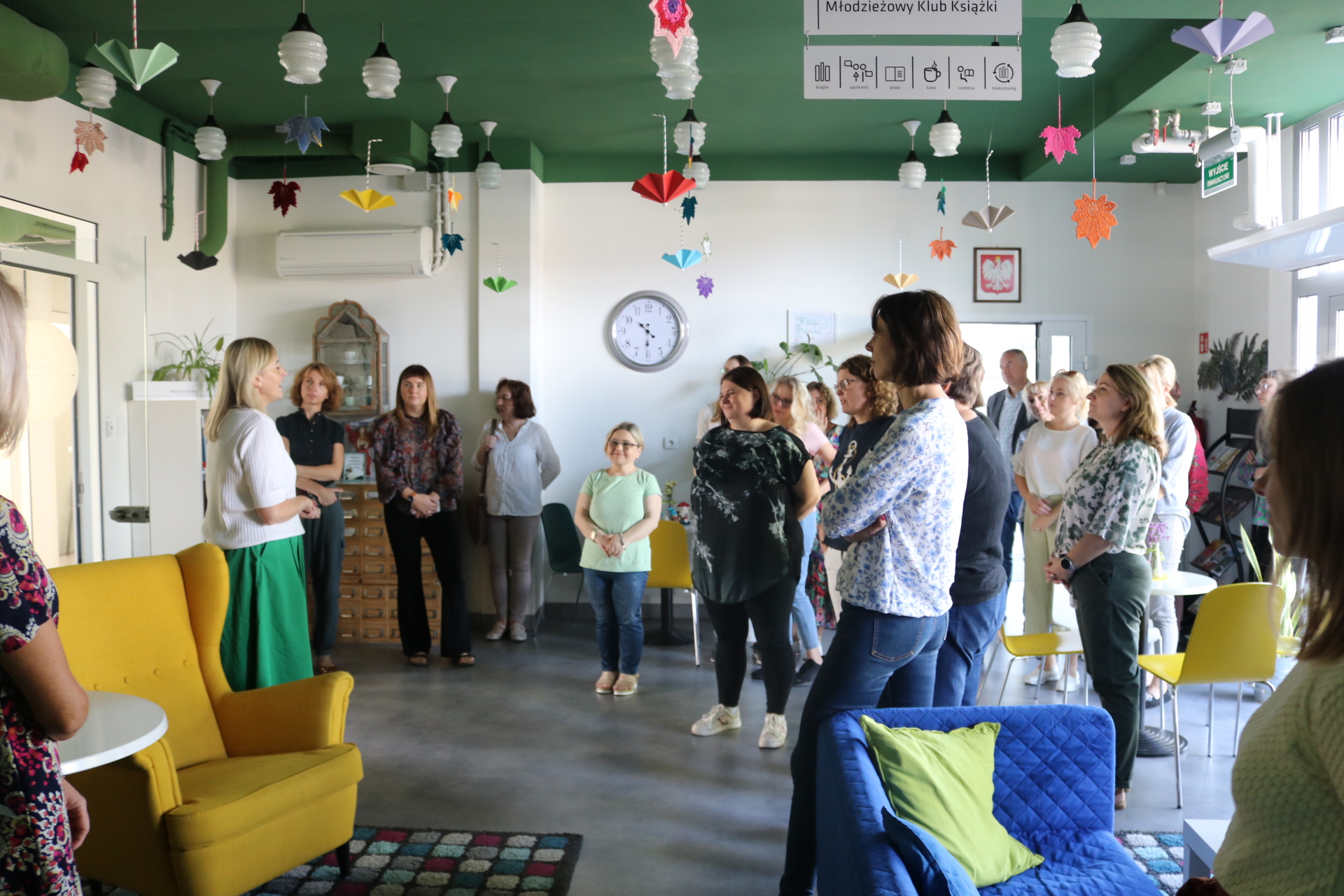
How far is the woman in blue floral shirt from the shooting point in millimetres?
2236

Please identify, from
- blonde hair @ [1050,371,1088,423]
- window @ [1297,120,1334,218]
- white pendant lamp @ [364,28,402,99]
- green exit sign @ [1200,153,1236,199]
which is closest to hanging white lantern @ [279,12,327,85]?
white pendant lamp @ [364,28,402,99]

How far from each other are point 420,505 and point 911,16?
370 centimetres

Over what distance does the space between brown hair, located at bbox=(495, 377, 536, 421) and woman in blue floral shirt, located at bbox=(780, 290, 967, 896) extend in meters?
4.02

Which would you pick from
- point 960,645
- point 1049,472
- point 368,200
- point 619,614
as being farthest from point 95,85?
point 1049,472

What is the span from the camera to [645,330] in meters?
6.82

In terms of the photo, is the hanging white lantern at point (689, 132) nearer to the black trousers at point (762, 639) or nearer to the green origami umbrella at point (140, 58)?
the green origami umbrella at point (140, 58)

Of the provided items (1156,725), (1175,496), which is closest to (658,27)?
(1175,496)

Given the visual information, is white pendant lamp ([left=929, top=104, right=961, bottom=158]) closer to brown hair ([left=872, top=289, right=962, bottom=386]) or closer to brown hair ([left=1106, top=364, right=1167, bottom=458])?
brown hair ([left=1106, top=364, right=1167, bottom=458])

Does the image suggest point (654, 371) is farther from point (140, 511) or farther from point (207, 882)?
point (207, 882)

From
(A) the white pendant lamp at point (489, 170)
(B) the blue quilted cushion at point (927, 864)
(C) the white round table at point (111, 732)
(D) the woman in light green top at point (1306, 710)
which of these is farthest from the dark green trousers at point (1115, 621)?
(A) the white pendant lamp at point (489, 170)

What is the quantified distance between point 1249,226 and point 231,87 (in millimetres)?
5773

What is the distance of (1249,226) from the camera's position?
16.8ft

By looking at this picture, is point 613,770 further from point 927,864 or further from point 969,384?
point 927,864

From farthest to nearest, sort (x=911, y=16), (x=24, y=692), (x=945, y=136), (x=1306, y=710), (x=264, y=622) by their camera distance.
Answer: (x=945, y=136), (x=264, y=622), (x=911, y=16), (x=24, y=692), (x=1306, y=710)
